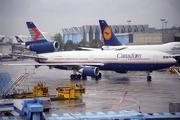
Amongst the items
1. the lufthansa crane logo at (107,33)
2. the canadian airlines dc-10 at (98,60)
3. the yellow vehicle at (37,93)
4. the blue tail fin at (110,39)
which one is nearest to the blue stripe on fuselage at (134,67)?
the canadian airlines dc-10 at (98,60)

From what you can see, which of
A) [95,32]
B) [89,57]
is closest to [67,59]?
[89,57]

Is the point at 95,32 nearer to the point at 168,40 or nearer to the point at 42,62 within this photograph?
the point at 168,40

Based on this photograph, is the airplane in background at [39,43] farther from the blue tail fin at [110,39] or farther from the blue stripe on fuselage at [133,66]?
the blue tail fin at [110,39]

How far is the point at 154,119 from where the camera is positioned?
46.1 ft

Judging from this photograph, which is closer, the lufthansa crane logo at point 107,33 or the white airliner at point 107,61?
the white airliner at point 107,61

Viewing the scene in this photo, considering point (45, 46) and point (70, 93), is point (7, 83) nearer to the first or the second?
point (70, 93)

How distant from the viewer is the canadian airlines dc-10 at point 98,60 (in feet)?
127

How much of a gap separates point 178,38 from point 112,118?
2968 inches

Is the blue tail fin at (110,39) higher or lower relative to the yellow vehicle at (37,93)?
higher

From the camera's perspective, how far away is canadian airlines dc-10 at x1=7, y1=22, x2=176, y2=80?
1527 inches

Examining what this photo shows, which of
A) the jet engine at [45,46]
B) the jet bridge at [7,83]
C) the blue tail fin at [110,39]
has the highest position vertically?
the blue tail fin at [110,39]

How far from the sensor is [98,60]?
42.6 m

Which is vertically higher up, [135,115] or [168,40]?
[168,40]

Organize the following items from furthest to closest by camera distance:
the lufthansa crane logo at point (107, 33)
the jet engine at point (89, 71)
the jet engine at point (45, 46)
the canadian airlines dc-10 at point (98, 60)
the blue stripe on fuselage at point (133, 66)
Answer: the lufthansa crane logo at point (107, 33), the jet engine at point (45, 46), the jet engine at point (89, 71), the canadian airlines dc-10 at point (98, 60), the blue stripe on fuselage at point (133, 66)
